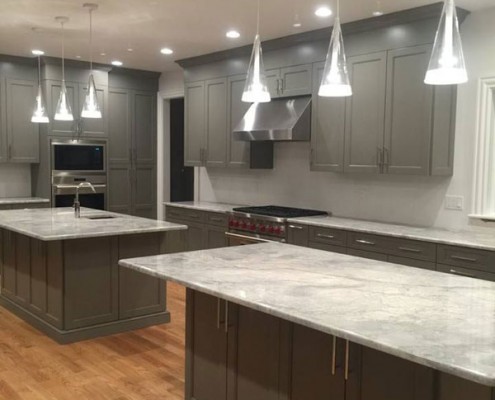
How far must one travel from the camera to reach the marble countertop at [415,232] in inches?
148

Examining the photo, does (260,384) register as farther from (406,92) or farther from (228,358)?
(406,92)

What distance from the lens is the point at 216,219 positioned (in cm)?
598

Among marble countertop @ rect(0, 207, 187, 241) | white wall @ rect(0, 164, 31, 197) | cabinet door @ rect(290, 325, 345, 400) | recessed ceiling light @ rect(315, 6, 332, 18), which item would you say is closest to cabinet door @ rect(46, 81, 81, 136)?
white wall @ rect(0, 164, 31, 197)

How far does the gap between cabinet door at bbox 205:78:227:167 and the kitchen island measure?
6.17 ft

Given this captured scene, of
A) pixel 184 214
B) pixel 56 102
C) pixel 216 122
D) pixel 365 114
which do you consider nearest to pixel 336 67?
pixel 365 114

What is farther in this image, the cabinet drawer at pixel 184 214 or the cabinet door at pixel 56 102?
the cabinet door at pixel 56 102

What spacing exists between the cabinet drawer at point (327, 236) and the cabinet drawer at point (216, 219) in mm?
1309

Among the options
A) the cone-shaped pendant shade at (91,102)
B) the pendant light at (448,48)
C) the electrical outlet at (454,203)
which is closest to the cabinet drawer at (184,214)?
the cone-shaped pendant shade at (91,102)

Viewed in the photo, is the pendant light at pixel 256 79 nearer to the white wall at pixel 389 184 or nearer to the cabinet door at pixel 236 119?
the white wall at pixel 389 184

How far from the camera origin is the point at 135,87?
7.59 meters

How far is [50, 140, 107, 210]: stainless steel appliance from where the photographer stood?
6.75 m

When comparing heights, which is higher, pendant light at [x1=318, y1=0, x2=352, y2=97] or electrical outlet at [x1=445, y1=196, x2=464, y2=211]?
pendant light at [x1=318, y1=0, x2=352, y2=97]

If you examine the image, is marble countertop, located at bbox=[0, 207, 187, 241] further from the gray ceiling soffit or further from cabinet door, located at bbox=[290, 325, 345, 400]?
the gray ceiling soffit

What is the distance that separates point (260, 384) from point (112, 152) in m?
5.48
